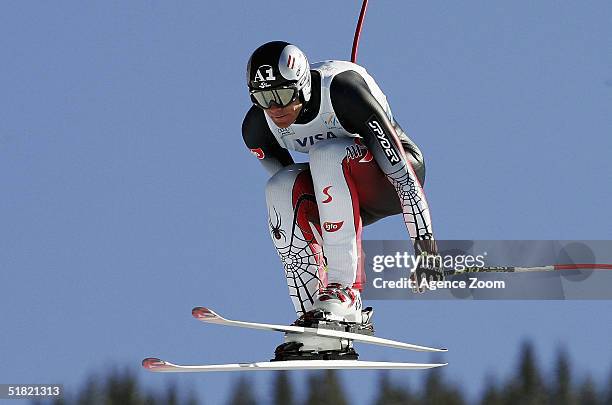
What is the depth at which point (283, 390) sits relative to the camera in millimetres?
15148

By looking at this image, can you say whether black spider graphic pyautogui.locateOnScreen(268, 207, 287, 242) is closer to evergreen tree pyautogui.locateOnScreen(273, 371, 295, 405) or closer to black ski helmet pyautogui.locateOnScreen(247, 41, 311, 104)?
black ski helmet pyautogui.locateOnScreen(247, 41, 311, 104)

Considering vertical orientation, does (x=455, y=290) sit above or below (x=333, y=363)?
above

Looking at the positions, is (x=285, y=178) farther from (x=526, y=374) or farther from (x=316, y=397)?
(x=526, y=374)

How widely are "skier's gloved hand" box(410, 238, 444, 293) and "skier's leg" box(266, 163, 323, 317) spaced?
0.65m

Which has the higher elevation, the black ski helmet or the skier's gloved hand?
the black ski helmet

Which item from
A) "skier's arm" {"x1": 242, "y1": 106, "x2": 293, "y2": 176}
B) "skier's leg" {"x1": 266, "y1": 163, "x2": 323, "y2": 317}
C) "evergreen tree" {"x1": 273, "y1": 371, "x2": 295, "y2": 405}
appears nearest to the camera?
"skier's leg" {"x1": 266, "y1": 163, "x2": 323, "y2": 317}

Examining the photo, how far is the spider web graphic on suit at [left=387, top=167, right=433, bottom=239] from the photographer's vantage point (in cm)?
1000

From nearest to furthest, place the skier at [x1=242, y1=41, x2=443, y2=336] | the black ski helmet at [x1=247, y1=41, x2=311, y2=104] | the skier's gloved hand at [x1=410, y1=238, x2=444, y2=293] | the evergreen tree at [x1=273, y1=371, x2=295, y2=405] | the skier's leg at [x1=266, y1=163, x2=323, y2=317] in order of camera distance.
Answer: the black ski helmet at [x1=247, y1=41, x2=311, y2=104]
the skier at [x1=242, y1=41, x2=443, y2=336]
the skier's gloved hand at [x1=410, y1=238, x2=444, y2=293]
the skier's leg at [x1=266, y1=163, x2=323, y2=317]
the evergreen tree at [x1=273, y1=371, x2=295, y2=405]

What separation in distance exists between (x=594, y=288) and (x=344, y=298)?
13.4 ft

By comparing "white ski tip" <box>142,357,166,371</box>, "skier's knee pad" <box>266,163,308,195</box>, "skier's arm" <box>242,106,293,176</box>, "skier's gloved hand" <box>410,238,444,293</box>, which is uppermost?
"skier's arm" <box>242,106,293,176</box>

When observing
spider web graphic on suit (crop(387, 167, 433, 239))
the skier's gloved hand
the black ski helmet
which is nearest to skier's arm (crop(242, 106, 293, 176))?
the black ski helmet

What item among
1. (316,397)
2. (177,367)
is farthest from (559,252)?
(177,367)

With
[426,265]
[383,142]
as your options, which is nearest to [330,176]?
[383,142]

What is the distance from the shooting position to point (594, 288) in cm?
1341
